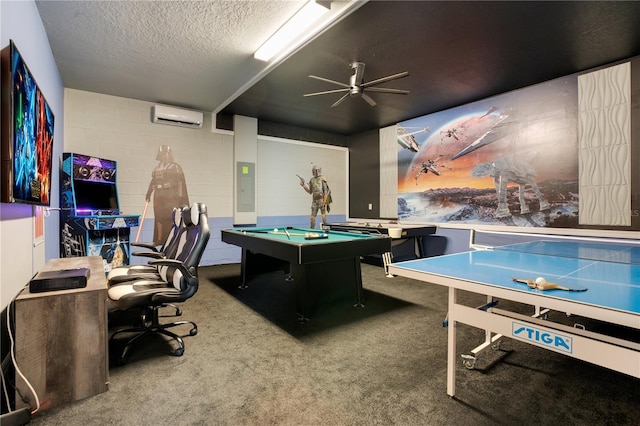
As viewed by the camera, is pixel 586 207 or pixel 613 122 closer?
pixel 613 122

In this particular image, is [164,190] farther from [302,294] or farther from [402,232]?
[402,232]

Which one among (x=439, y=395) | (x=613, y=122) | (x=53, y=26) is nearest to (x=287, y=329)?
(x=439, y=395)

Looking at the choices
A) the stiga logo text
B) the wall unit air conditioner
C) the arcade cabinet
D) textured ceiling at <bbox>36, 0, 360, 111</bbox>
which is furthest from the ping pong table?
the wall unit air conditioner

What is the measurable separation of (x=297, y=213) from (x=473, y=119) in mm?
3771

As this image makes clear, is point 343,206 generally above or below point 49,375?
above

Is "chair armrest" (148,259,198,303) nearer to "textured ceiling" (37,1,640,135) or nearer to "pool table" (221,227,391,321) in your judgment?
"pool table" (221,227,391,321)

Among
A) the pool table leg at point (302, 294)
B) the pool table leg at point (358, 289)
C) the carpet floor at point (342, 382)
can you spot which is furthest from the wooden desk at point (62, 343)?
the pool table leg at point (358, 289)

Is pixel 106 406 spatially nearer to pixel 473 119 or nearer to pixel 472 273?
pixel 472 273

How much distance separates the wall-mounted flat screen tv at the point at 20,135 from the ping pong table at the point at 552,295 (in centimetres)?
211

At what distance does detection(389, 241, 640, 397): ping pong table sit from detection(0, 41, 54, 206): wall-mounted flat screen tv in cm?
211

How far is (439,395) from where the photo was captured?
1792mm

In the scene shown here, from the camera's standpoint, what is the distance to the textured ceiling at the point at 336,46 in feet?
8.71

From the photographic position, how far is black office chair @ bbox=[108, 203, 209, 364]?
2115 millimetres

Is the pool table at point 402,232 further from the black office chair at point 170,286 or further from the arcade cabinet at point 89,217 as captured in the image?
the arcade cabinet at point 89,217
